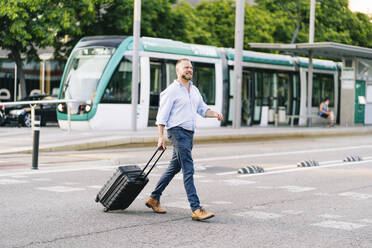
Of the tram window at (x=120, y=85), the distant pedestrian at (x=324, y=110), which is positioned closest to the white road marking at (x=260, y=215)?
the tram window at (x=120, y=85)

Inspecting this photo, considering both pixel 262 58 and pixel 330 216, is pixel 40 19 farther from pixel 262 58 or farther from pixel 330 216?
pixel 330 216

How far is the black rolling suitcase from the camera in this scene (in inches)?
294

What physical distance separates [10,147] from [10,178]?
5.20 m

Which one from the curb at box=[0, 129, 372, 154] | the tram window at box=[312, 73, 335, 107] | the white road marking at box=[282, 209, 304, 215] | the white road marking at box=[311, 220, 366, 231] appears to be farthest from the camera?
the tram window at box=[312, 73, 335, 107]

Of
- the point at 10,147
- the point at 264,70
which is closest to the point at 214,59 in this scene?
the point at 264,70

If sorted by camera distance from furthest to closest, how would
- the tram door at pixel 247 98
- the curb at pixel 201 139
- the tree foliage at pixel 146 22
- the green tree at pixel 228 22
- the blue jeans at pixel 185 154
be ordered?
the green tree at pixel 228 22
the tree foliage at pixel 146 22
the tram door at pixel 247 98
the curb at pixel 201 139
the blue jeans at pixel 185 154

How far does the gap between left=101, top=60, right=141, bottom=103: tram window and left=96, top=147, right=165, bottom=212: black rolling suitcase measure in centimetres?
1276

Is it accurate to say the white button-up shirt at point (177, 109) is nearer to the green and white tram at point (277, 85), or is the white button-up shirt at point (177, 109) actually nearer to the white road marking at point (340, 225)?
the white road marking at point (340, 225)

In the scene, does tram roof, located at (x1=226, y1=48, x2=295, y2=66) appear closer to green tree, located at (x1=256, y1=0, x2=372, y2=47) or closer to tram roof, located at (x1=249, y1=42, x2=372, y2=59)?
tram roof, located at (x1=249, y1=42, x2=372, y2=59)

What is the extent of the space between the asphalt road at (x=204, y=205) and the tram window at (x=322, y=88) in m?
17.1

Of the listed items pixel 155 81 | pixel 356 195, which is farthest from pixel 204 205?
pixel 155 81

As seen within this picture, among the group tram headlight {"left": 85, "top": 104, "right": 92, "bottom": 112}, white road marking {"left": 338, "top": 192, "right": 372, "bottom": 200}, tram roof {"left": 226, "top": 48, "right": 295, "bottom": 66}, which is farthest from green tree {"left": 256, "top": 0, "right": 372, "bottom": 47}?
white road marking {"left": 338, "top": 192, "right": 372, "bottom": 200}

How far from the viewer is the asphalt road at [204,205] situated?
21.0ft

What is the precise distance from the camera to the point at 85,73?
20641 mm
